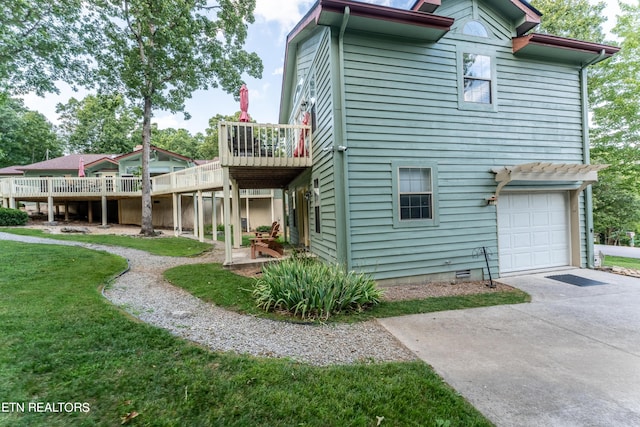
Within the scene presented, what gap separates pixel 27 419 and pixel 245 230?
57.7ft

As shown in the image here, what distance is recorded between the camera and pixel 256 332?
3.67m

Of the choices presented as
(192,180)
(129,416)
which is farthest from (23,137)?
(129,416)

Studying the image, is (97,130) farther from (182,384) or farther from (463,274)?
(463,274)

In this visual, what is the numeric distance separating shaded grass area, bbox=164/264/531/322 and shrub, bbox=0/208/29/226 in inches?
557

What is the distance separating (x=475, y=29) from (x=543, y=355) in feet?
22.6

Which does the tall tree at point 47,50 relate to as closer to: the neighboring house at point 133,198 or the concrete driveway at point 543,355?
the neighboring house at point 133,198

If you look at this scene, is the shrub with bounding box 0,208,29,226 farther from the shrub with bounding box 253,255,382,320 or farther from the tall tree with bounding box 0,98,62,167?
the shrub with bounding box 253,255,382,320

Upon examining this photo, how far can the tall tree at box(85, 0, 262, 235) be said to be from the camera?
40.4 feet

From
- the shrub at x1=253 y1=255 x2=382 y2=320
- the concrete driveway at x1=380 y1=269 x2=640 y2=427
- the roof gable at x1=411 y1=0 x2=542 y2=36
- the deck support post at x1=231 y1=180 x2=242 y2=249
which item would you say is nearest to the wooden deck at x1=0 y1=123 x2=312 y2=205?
the deck support post at x1=231 y1=180 x2=242 y2=249

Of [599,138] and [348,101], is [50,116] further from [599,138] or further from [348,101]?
[599,138]

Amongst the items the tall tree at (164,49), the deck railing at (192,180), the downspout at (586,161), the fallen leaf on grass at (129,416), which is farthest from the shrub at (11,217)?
the downspout at (586,161)

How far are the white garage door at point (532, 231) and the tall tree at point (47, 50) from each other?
15.1 m

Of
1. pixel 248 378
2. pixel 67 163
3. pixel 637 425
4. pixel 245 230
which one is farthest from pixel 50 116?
pixel 637 425

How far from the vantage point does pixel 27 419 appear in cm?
190
